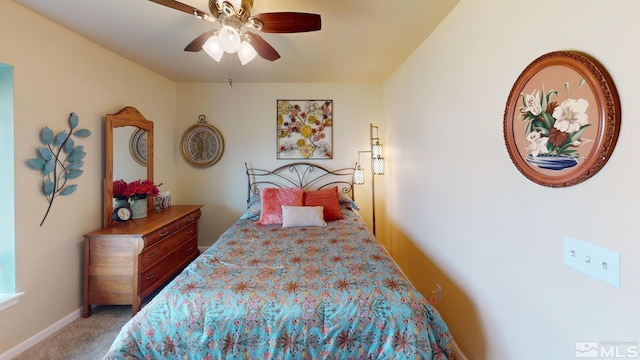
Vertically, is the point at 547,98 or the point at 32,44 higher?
the point at 32,44

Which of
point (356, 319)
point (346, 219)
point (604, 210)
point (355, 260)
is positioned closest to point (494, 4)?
point (604, 210)

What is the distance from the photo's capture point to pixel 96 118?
243cm

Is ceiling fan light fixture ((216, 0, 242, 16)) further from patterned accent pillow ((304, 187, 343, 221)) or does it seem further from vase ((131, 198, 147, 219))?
vase ((131, 198, 147, 219))

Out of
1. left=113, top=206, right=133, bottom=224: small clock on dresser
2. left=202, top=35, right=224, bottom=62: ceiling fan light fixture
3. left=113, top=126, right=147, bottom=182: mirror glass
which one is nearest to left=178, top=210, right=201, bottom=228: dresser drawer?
left=113, top=206, right=133, bottom=224: small clock on dresser

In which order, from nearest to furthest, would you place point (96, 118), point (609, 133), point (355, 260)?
point (609, 133), point (355, 260), point (96, 118)

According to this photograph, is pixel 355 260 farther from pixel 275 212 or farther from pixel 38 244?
pixel 38 244

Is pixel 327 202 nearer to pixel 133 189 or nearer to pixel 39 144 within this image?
pixel 133 189

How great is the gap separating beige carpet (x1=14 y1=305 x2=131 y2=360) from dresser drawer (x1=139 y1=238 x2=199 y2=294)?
0.34 m

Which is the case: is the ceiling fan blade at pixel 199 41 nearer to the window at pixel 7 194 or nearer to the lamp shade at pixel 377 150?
the window at pixel 7 194

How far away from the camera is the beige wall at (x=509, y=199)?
2.69 ft

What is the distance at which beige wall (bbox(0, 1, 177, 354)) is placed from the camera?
1812mm

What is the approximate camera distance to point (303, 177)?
3.69m

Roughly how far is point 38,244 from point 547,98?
3.43m

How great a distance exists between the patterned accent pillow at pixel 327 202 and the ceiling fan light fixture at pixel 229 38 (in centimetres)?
190
